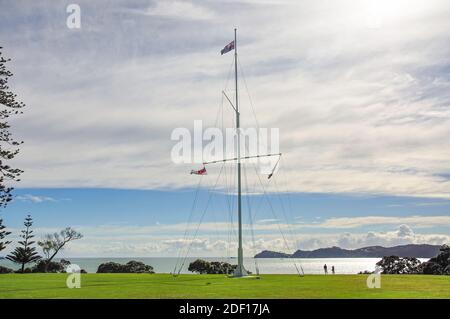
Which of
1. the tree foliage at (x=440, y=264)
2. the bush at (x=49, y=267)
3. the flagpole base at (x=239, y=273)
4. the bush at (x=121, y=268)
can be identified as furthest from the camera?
the bush at (x=49, y=267)

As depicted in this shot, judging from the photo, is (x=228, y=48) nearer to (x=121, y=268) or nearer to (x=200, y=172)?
(x=200, y=172)

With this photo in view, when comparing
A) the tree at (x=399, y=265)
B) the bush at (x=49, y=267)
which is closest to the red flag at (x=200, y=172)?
the tree at (x=399, y=265)

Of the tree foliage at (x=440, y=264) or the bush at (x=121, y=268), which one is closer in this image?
the tree foliage at (x=440, y=264)

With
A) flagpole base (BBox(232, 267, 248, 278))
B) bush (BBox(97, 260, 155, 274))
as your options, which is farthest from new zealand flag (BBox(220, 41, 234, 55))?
bush (BBox(97, 260, 155, 274))

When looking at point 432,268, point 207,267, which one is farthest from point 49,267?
point 432,268

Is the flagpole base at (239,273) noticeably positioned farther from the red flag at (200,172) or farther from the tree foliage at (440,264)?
the tree foliage at (440,264)

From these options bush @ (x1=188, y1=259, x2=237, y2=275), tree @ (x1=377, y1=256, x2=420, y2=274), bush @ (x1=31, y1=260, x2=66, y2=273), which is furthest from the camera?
bush @ (x1=31, y1=260, x2=66, y2=273)

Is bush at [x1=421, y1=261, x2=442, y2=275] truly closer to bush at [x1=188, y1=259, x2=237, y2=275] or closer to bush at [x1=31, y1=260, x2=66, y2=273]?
bush at [x1=188, y1=259, x2=237, y2=275]

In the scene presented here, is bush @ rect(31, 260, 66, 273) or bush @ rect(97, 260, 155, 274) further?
bush @ rect(31, 260, 66, 273)
